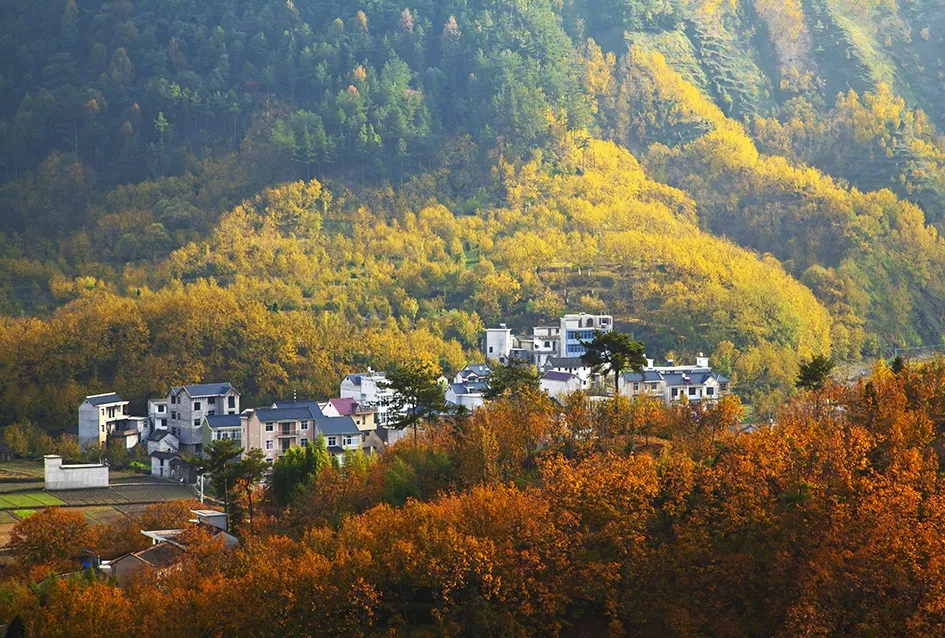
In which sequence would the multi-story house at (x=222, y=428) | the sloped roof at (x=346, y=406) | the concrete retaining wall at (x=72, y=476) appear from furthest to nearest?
the sloped roof at (x=346, y=406) → the multi-story house at (x=222, y=428) → the concrete retaining wall at (x=72, y=476)

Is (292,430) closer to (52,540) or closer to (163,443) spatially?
(163,443)

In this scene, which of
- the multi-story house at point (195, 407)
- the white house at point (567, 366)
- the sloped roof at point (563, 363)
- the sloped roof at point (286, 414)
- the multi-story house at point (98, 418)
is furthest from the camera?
the sloped roof at point (563, 363)

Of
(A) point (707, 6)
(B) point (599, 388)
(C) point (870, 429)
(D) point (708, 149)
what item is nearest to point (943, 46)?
(A) point (707, 6)

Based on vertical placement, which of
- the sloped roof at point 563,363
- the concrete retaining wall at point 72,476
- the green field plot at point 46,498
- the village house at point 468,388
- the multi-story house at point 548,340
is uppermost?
the multi-story house at point 548,340

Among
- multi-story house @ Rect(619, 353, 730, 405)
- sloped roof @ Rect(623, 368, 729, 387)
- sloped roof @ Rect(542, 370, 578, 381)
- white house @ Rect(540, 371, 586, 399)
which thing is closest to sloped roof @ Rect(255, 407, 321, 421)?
white house @ Rect(540, 371, 586, 399)

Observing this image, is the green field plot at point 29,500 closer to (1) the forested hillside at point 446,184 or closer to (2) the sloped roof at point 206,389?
(2) the sloped roof at point 206,389

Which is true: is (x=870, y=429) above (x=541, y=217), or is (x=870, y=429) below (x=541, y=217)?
below

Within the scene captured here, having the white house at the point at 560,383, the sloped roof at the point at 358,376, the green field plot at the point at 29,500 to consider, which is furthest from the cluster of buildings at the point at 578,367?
the green field plot at the point at 29,500

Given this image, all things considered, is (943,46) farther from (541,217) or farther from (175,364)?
(175,364)
